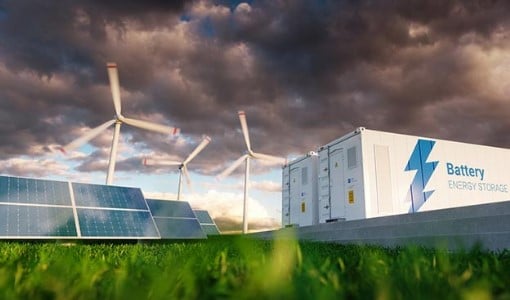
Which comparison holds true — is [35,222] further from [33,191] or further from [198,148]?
[198,148]

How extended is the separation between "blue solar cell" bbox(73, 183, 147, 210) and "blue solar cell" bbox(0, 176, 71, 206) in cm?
54

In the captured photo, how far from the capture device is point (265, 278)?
47.3 inches

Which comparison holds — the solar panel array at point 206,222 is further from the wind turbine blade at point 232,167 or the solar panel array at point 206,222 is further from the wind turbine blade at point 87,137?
the wind turbine blade at point 87,137

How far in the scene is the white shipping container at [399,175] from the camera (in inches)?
753

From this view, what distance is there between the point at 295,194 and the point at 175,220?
10.1 metres

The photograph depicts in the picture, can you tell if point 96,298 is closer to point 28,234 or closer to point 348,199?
point 28,234

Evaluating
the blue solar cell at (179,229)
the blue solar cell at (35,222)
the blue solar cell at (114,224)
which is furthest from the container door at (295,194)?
the blue solar cell at (35,222)

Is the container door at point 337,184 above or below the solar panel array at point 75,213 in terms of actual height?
above

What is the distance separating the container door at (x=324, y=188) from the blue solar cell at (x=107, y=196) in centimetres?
1049

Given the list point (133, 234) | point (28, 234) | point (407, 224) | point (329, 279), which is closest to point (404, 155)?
point (407, 224)

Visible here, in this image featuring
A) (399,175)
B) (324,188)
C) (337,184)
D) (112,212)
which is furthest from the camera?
(324,188)

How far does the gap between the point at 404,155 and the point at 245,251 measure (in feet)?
66.4

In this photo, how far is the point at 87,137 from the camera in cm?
2264

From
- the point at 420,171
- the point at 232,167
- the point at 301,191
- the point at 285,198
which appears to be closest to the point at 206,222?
the point at 232,167
